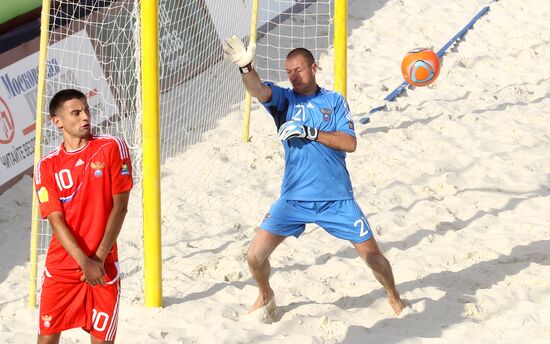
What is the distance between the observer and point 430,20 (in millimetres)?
13883

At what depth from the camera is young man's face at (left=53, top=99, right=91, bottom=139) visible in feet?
16.0

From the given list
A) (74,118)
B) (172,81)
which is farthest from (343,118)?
(172,81)

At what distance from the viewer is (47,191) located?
4898 mm

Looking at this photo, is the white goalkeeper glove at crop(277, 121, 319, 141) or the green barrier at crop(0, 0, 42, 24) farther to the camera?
the green barrier at crop(0, 0, 42, 24)

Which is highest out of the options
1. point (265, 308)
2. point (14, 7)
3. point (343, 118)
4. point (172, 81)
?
point (14, 7)

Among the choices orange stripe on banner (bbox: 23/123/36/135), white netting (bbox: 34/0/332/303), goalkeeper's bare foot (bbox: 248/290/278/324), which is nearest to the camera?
goalkeeper's bare foot (bbox: 248/290/278/324)

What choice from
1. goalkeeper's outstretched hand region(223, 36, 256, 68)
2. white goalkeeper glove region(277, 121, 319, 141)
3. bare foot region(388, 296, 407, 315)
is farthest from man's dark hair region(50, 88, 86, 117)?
bare foot region(388, 296, 407, 315)

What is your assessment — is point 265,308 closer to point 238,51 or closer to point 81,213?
point 238,51

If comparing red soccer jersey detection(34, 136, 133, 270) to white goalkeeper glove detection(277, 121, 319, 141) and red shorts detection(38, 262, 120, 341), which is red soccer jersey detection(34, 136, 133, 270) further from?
white goalkeeper glove detection(277, 121, 319, 141)

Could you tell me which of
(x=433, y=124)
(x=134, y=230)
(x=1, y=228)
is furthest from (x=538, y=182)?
Result: (x=1, y=228)

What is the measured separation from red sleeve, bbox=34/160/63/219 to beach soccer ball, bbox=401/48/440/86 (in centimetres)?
555

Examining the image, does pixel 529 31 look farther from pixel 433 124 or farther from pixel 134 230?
pixel 134 230

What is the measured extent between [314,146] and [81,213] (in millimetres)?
1791

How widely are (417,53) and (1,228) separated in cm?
416
